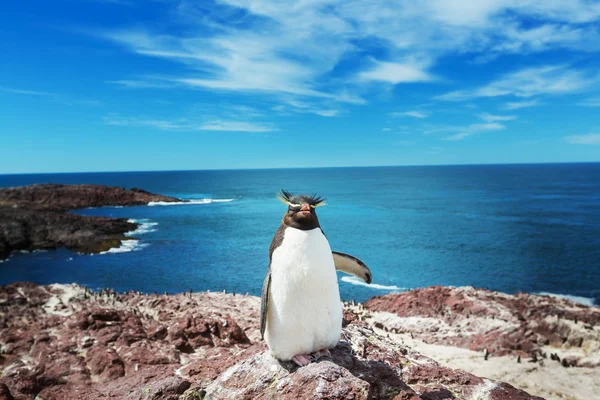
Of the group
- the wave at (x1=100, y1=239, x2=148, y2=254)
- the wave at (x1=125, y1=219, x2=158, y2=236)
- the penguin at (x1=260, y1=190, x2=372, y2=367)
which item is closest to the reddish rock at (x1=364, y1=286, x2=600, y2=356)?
the penguin at (x1=260, y1=190, x2=372, y2=367)

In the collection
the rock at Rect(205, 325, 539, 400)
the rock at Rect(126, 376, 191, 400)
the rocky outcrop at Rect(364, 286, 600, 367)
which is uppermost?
the rock at Rect(205, 325, 539, 400)

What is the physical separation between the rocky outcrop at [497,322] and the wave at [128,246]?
30348mm

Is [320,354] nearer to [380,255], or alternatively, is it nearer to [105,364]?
[105,364]

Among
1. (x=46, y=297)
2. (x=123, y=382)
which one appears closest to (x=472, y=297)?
(x=123, y=382)

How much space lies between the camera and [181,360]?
28.1ft

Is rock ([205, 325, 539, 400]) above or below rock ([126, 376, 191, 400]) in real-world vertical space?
above

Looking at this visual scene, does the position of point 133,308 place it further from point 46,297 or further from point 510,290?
point 510,290

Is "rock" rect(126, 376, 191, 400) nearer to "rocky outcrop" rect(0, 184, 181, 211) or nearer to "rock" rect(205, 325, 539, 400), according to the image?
"rock" rect(205, 325, 539, 400)

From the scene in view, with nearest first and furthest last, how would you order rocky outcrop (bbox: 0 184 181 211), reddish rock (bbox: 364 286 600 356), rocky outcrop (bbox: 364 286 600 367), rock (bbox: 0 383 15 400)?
rock (bbox: 0 383 15 400) → rocky outcrop (bbox: 364 286 600 367) → reddish rock (bbox: 364 286 600 356) → rocky outcrop (bbox: 0 184 181 211)

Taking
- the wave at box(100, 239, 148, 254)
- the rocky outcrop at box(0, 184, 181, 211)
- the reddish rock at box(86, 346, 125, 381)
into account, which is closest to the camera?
the reddish rock at box(86, 346, 125, 381)

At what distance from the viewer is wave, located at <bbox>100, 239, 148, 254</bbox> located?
128 ft

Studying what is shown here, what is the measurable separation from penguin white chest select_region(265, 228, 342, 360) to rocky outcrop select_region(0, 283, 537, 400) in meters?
0.36

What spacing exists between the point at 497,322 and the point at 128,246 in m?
37.2

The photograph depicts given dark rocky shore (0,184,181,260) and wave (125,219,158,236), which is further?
wave (125,219,158,236)
